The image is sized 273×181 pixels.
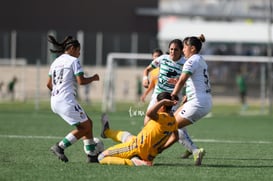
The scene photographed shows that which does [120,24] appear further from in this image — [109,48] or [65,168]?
[65,168]

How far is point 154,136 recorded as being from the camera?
1242 centimetres

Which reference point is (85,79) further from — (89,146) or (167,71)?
(167,71)

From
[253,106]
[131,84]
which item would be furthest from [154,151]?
[131,84]

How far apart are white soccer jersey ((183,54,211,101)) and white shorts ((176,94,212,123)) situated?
0.10 meters

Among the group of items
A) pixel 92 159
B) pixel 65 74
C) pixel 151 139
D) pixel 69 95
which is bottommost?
pixel 92 159

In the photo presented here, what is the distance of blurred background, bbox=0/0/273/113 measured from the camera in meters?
39.3

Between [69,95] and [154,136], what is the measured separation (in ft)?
4.84

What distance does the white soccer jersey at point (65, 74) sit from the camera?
1279 cm

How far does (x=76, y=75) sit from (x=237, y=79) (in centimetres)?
2885

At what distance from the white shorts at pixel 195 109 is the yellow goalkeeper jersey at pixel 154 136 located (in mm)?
625

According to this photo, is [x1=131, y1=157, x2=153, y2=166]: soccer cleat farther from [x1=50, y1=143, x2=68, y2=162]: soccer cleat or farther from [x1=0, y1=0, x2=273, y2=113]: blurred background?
[x1=0, y1=0, x2=273, y2=113]: blurred background

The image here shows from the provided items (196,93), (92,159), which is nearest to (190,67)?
(196,93)

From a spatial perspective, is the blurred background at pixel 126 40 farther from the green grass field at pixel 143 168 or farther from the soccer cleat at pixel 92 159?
the soccer cleat at pixel 92 159

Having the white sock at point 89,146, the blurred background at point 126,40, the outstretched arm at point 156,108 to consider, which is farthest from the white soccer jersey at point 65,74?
the blurred background at point 126,40
